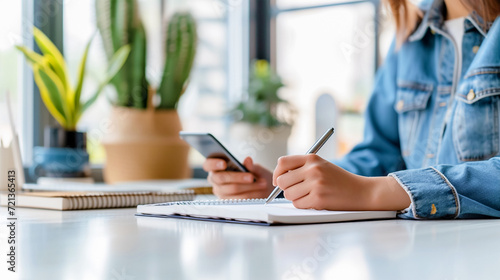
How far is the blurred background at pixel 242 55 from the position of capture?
7.28 feet

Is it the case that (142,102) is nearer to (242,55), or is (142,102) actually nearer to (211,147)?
(211,147)

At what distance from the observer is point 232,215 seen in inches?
30.2

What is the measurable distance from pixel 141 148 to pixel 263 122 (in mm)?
519

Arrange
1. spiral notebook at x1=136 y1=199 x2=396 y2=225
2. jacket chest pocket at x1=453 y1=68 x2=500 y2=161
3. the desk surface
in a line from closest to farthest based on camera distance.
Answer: the desk surface, spiral notebook at x1=136 y1=199 x2=396 y2=225, jacket chest pocket at x1=453 y1=68 x2=500 y2=161

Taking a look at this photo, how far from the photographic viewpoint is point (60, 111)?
1878 mm

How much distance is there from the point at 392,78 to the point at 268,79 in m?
0.96

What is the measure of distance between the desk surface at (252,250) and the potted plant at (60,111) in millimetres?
993

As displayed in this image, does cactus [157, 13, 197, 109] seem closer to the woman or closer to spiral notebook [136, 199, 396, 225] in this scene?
the woman

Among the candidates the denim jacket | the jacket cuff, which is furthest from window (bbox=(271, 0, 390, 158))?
the jacket cuff

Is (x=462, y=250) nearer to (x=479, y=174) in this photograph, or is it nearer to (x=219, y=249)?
(x=219, y=249)

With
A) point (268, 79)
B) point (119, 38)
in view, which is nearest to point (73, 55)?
point (119, 38)

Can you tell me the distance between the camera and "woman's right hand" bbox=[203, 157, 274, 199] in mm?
1184

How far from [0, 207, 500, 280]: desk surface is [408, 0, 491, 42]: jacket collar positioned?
2.06 ft

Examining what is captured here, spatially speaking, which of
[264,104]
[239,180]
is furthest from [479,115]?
[264,104]
